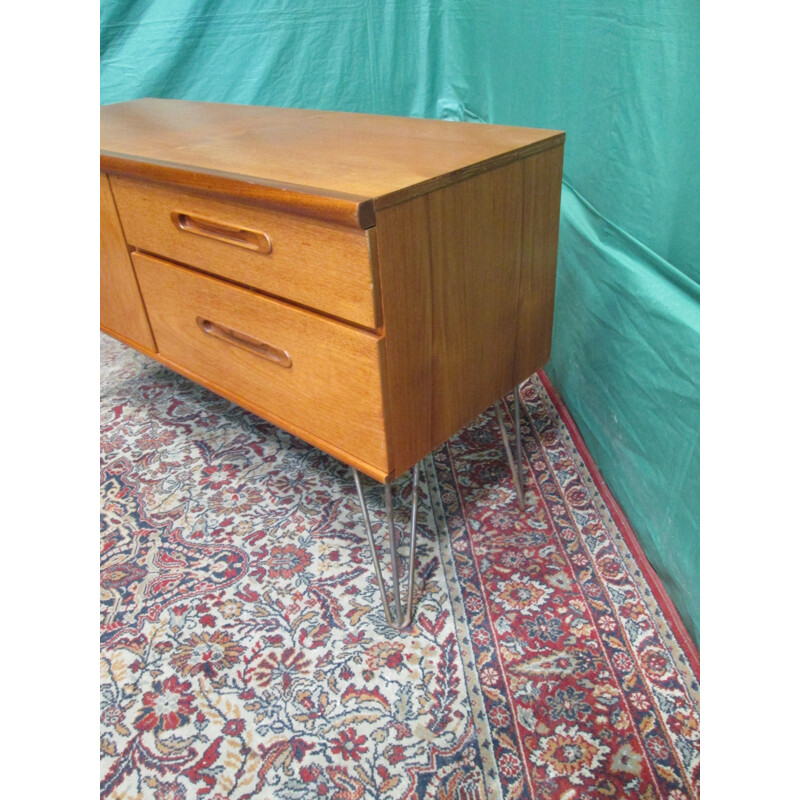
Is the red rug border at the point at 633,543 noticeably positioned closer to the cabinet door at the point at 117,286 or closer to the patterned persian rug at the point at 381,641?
the patterned persian rug at the point at 381,641

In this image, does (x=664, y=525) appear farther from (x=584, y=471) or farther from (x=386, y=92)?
(x=386, y=92)

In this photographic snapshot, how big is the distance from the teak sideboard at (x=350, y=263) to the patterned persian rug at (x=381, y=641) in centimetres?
13

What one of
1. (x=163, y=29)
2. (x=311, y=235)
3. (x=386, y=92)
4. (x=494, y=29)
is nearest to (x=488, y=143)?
(x=311, y=235)

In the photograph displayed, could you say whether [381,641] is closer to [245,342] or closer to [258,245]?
[245,342]

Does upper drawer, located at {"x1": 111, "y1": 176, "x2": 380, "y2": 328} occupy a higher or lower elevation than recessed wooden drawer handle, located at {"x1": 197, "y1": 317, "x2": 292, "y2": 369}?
higher

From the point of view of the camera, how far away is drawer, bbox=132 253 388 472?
0.81 metres

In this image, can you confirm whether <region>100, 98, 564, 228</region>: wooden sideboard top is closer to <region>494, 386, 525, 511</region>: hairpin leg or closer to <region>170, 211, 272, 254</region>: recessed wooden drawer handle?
<region>170, 211, 272, 254</region>: recessed wooden drawer handle

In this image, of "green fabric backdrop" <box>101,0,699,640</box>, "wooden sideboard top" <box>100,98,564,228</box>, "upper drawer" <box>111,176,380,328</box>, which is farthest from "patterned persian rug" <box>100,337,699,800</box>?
"wooden sideboard top" <box>100,98,564,228</box>

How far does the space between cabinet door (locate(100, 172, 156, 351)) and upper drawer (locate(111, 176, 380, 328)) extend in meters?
0.03

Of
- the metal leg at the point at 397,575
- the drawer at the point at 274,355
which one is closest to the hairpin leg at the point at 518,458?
the metal leg at the point at 397,575

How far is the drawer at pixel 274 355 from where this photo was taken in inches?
31.7

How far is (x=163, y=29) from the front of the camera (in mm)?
1789

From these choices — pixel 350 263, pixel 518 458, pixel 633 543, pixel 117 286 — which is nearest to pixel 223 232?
pixel 350 263

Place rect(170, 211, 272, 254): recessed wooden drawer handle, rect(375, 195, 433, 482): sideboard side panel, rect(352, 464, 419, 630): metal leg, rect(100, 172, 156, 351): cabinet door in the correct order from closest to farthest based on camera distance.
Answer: rect(375, 195, 433, 482): sideboard side panel, rect(170, 211, 272, 254): recessed wooden drawer handle, rect(352, 464, 419, 630): metal leg, rect(100, 172, 156, 351): cabinet door
